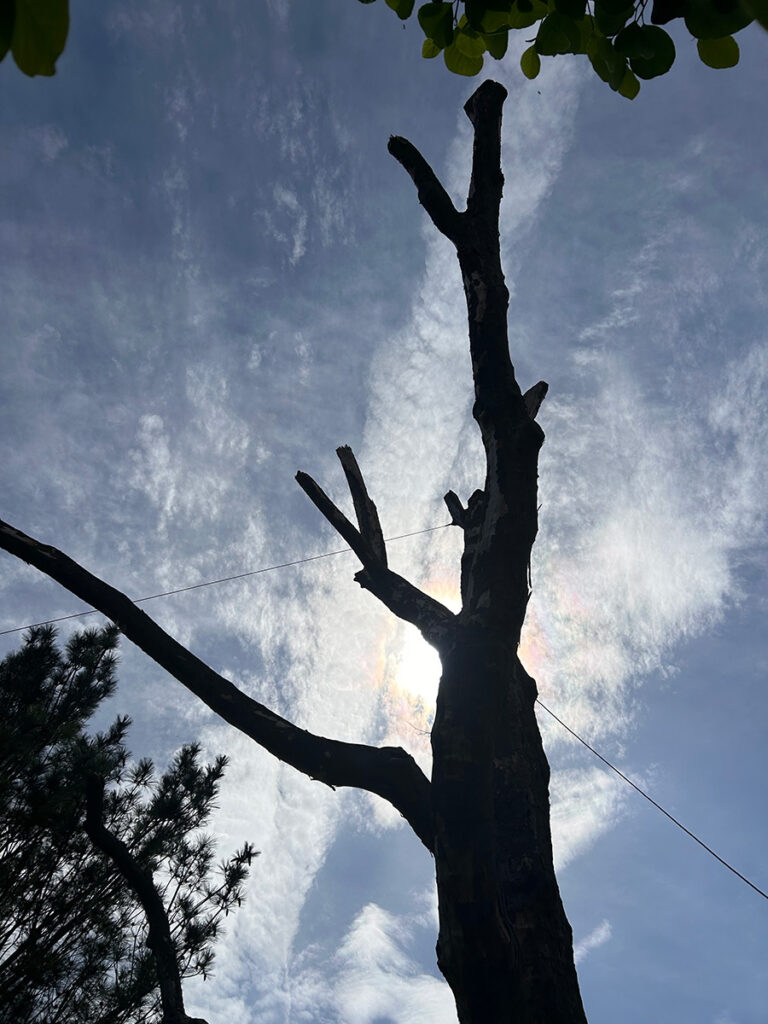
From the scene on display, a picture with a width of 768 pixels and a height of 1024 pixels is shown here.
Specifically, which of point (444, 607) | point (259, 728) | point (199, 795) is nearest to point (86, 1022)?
point (199, 795)

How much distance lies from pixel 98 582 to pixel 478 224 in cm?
203

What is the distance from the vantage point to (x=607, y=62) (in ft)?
3.51

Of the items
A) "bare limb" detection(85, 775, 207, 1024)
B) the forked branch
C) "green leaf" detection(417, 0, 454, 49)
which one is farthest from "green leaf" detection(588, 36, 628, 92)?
"bare limb" detection(85, 775, 207, 1024)

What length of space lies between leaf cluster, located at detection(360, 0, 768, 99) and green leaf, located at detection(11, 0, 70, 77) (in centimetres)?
82

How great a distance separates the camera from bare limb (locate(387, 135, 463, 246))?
2.48m

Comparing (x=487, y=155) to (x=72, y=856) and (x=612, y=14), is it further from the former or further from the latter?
(x=72, y=856)

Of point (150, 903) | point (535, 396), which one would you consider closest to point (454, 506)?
point (535, 396)

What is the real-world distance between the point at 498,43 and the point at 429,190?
1.45m

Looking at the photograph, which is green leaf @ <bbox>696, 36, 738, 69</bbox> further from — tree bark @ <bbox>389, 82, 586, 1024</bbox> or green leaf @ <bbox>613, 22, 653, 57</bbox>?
tree bark @ <bbox>389, 82, 586, 1024</bbox>

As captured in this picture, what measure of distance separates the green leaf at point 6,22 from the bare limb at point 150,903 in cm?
219

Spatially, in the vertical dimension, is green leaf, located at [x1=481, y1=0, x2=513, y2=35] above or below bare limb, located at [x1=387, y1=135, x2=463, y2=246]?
below

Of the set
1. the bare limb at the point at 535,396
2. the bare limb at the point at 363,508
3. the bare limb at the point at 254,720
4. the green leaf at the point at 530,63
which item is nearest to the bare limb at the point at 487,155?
the bare limb at the point at 535,396

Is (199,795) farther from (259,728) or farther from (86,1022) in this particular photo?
(259,728)

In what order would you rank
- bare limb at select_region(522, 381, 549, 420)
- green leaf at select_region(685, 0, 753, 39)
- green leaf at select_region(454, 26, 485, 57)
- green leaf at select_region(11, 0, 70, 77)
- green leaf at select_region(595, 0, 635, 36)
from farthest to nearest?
bare limb at select_region(522, 381, 549, 420) → green leaf at select_region(454, 26, 485, 57) → green leaf at select_region(595, 0, 635, 36) → green leaf at select_region(685, 0, 753, 39) → green leaf at select_region(11, 0, 70, 77)
